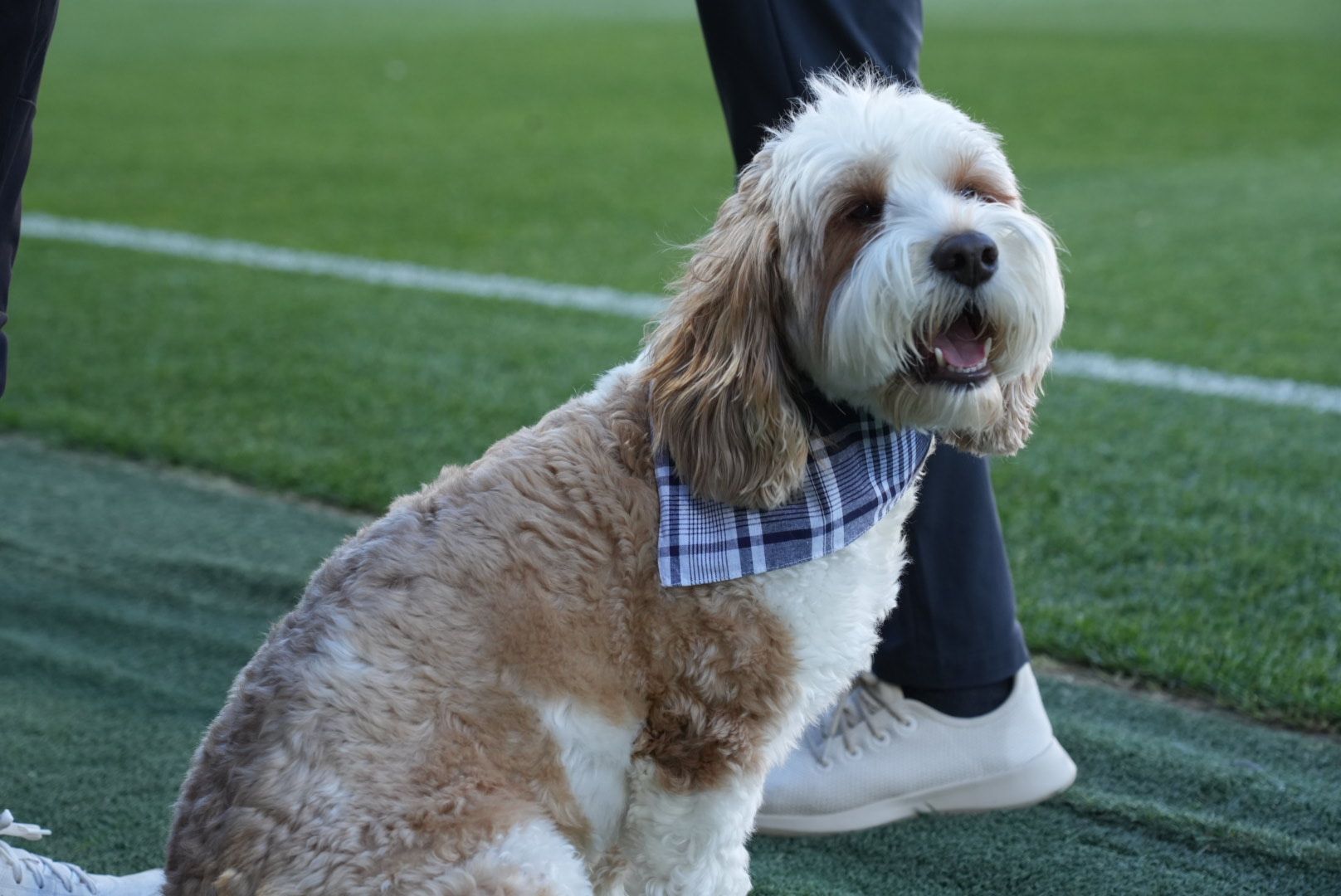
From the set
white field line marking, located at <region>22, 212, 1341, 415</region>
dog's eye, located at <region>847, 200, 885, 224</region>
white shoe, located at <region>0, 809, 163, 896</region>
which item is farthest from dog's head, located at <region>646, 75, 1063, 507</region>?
white field line marking, located at <region>22, 212, 1341, 415</region>

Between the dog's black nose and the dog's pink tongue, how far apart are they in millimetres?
85

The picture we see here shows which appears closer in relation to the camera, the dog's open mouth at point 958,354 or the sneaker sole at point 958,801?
the dog's open mouth at point 958,354

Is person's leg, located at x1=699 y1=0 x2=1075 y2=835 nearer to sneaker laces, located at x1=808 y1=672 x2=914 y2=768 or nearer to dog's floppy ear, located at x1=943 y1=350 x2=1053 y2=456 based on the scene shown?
sneaker laces, located at x1=808 y1=672 x2=914 y2=768

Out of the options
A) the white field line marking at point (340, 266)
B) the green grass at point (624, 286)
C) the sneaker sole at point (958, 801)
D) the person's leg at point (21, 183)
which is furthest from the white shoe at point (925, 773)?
the white field line marking at point (340, 266)

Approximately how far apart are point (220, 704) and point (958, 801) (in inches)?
67.7

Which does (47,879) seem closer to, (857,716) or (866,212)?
(857,716)

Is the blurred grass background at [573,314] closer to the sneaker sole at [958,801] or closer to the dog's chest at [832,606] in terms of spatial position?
the sneaker sole at [958,801]

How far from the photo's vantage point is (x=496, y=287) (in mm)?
6914

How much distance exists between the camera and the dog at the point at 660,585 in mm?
1894

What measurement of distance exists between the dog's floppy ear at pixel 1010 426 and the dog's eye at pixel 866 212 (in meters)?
0.40

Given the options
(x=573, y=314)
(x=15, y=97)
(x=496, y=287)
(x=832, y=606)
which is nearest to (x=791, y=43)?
(x=832, y=606)

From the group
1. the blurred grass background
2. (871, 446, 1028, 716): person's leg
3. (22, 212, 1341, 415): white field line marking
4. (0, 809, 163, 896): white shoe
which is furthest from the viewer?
(22, 212, 1341, 415): white field line marking

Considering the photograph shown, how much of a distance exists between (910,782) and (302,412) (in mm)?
3158

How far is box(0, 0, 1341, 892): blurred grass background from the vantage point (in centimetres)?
354
